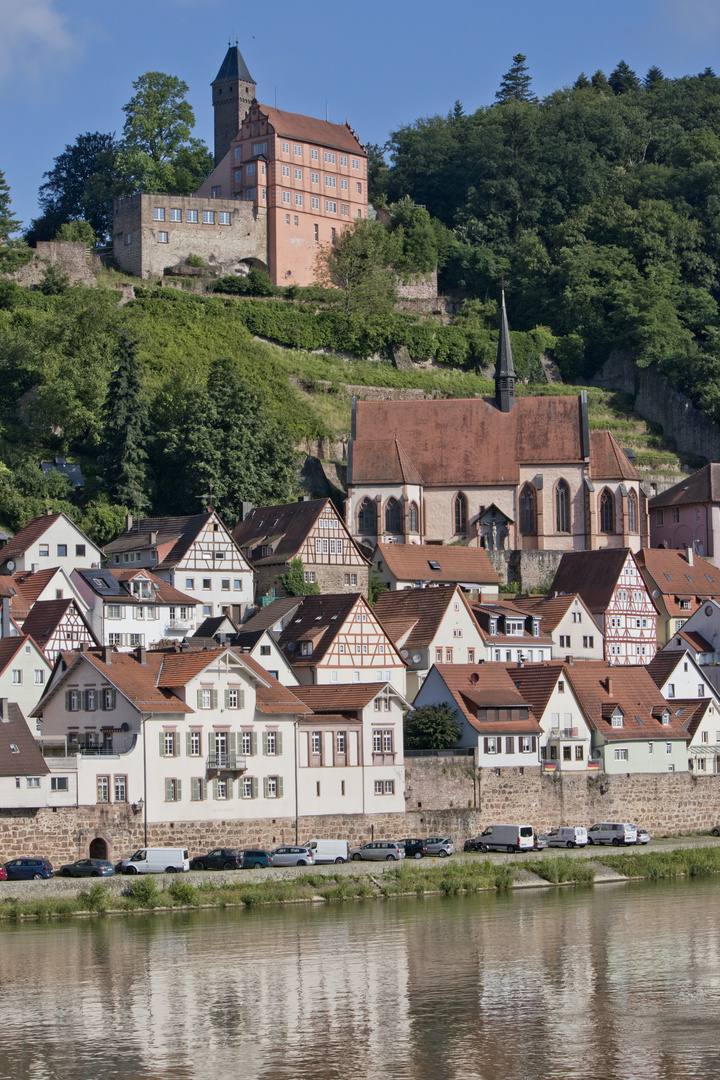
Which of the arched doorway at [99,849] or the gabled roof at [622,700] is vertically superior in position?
the gabled roof at [622,700]

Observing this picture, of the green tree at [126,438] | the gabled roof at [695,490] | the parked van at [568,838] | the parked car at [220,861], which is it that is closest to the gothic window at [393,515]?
the green tree at [126,438]

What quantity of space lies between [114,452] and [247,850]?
35.2m

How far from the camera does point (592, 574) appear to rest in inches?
3282

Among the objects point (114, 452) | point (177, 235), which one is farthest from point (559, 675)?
point (177, 235)

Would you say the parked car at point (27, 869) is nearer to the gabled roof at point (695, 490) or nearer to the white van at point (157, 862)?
the white van at point (157, 862)

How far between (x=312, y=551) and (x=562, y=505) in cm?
2028

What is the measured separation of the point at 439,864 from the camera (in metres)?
54.5

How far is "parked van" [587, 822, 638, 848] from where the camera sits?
6003 centimetres

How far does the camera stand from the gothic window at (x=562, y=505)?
94.2 m

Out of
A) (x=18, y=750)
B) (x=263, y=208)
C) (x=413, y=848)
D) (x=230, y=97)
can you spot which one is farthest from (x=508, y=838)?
(x=230, y=97)

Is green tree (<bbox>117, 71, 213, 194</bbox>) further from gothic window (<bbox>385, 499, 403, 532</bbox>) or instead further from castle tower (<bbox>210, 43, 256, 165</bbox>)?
gothic window (<bbox>385, 499, 403, 532</bbox>)

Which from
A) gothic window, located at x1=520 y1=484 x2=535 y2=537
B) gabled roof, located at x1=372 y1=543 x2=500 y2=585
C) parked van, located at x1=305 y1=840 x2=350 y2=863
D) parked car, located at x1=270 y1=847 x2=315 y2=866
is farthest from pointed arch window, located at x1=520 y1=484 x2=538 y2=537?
parked car, located at x1=270 y1=847 x2=315 y2=866

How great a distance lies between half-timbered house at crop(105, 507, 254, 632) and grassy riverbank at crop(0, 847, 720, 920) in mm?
24158

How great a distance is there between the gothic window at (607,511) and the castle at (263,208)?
28029mm
